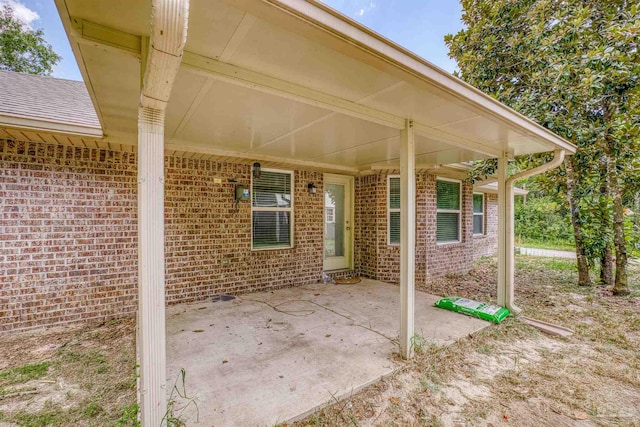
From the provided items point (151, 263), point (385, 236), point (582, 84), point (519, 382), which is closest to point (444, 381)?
point (519, 382)

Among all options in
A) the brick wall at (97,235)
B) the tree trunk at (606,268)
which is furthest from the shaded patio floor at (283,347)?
the tree trunk at (606,268)

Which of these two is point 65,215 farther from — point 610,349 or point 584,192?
point 584,192

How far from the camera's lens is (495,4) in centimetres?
590

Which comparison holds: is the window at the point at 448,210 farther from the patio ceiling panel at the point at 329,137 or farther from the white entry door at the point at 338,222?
the patio ceiling panel at the point at 329,137

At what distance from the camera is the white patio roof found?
148cm

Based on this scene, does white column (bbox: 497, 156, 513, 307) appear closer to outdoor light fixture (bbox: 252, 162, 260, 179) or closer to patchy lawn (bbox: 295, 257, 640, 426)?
patchy lawn (bbox: 295, 257, 640, 426)

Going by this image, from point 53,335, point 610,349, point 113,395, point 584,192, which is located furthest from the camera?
point 584,192

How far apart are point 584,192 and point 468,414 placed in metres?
5.62

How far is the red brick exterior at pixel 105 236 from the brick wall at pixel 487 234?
6722 mm

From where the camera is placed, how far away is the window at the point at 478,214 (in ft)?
30.9

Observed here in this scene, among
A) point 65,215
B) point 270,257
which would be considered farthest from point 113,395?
point 270,257

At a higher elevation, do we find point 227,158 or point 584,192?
point 227,158

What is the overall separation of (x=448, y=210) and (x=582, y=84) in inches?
132

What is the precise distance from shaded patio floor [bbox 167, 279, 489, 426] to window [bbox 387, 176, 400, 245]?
1.68 meters
